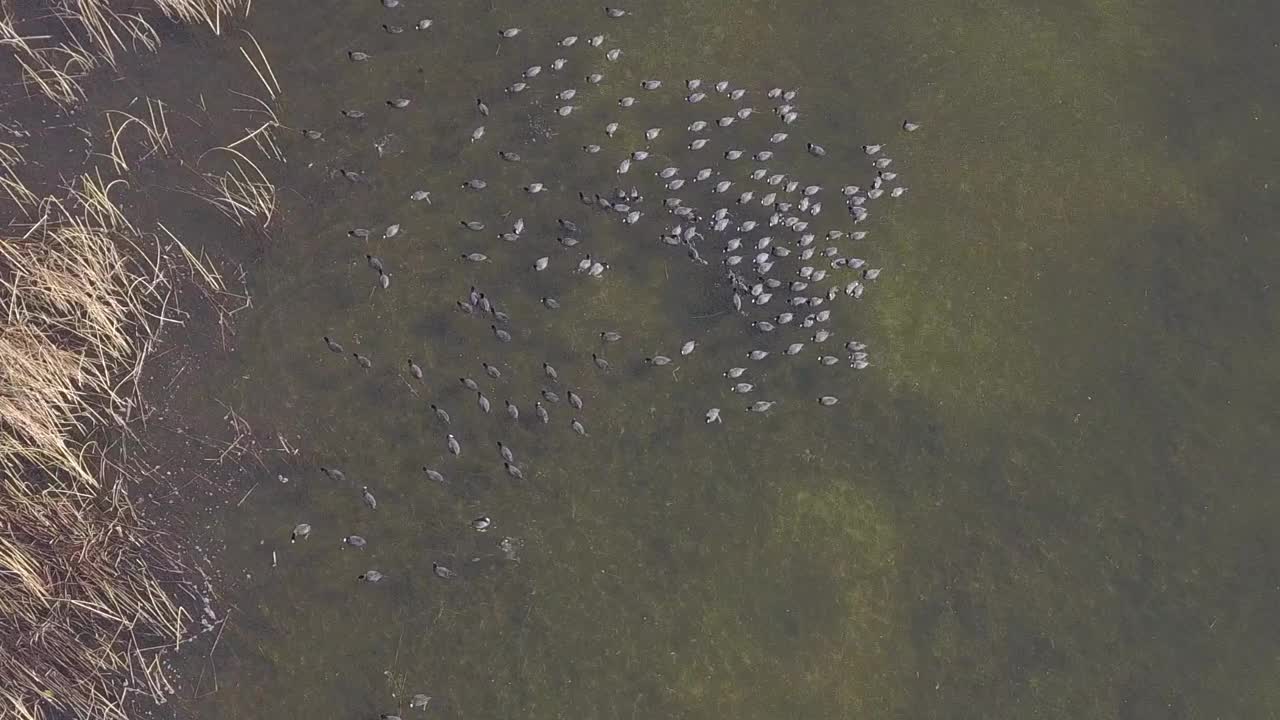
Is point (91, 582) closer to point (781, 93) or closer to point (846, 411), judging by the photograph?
point (846, 411)

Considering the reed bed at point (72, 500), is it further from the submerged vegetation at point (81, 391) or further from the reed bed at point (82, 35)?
the reed bed at point (82, 35)

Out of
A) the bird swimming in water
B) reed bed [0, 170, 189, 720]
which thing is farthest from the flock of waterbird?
reed bed [0, 170, 189, 720]

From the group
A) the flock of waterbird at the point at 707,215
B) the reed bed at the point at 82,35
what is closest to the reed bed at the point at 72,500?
the reed bed at the point at 82,35

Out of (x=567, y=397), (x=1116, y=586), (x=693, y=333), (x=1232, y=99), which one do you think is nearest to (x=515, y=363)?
(x=567, y=397)

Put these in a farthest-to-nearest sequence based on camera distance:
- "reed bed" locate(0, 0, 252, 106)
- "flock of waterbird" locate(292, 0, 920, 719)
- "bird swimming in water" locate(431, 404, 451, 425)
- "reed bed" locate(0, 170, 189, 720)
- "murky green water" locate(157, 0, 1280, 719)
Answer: "reed bed" locate(0, 0, 252, 106) → "flock of waterbird" locate(292, 0, 920, 719) → "bird swimming in water" locate(431, 404, 451, 425) → "murky green water" locate(157, 0, 1280, 719) → "reed bed" locate(0, 170, 189, 720)

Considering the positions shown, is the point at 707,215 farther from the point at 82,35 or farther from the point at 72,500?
the point at 82,35

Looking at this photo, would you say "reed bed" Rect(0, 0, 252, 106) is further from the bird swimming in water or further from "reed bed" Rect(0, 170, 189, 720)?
the bird swimming in water
